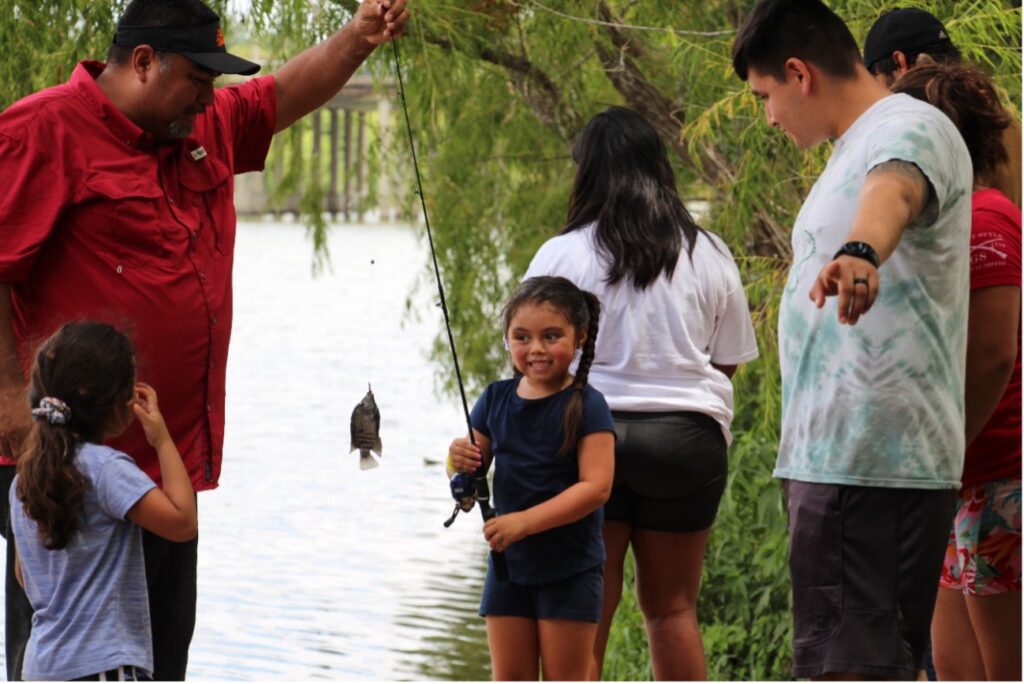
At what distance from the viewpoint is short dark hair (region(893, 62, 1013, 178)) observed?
10.8 ft

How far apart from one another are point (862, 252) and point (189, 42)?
4.92 ft

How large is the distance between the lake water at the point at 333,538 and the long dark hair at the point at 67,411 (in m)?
2.15

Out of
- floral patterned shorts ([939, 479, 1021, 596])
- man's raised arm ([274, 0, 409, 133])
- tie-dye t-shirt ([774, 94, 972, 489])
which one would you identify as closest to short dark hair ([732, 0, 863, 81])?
tie-dye t-shirt ([774, 94, 972, 489])

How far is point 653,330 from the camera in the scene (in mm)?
3689

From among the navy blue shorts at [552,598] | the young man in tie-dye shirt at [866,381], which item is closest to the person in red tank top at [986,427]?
the young man in tie-dye shirt at [866,381]

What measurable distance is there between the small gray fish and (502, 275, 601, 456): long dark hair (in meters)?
0.30

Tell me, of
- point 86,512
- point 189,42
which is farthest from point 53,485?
point 189,42

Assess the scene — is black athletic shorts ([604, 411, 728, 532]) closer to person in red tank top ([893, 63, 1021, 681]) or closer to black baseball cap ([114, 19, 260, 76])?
person in red tank top ([893, 63, 1021, 681])

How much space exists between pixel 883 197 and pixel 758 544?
4381 millimetres

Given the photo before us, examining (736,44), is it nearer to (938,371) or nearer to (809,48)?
(809,48)

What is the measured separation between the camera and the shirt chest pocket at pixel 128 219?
3385mm

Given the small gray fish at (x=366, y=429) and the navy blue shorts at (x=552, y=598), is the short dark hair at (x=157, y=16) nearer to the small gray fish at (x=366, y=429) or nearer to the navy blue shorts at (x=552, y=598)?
the small gray fish at (x=366, y=429)

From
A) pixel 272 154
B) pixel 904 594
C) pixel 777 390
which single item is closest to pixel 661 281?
pixel 904 594

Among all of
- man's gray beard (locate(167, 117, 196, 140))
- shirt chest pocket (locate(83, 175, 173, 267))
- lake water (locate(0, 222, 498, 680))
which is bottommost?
lake water (locate(0, 222, 498, 680))
